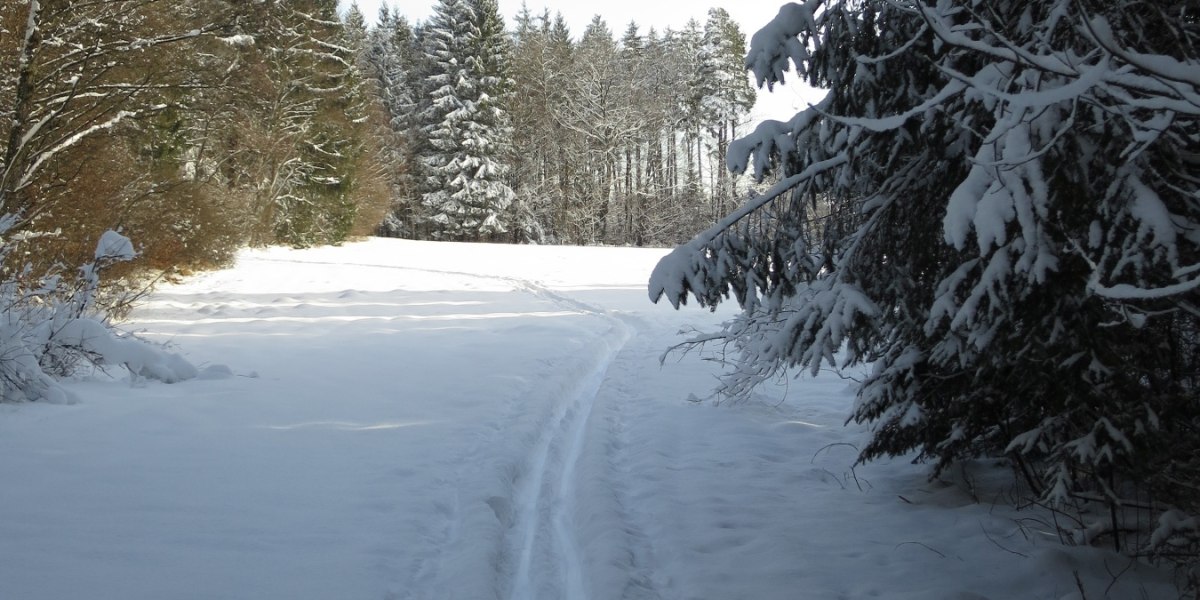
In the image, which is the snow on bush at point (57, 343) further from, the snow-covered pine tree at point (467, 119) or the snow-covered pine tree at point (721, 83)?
the snow-covered pine tree at point (467, 119)

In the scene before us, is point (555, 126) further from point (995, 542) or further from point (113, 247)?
point (995, 542)

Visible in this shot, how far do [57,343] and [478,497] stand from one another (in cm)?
455

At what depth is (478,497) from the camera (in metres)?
5.12

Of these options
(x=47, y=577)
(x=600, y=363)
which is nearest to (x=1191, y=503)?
(x=47, y=577)

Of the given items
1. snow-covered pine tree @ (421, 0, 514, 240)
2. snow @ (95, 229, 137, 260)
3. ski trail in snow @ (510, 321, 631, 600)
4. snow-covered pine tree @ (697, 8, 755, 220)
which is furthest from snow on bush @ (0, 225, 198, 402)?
snow-covered pine tree @ (421, 0, 514, 240)

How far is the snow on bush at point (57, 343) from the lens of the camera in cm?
611

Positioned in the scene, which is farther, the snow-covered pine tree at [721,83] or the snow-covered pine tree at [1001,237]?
the snow-covered pine tree at [721,83]

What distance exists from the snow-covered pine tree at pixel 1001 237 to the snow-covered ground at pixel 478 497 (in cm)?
71

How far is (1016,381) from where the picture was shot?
395 centimetres

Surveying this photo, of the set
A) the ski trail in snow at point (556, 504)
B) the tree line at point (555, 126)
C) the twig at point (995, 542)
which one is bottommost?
the ski trail in snow at point (556, 504)

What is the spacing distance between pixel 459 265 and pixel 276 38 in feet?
31.3

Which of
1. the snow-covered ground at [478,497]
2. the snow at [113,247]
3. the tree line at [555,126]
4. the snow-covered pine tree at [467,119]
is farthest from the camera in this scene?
the snow-covered pine tree at [467,119]

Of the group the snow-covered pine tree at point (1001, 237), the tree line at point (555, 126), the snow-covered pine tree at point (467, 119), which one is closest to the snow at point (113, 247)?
the snow-covered pine tree at point (1001, 237)

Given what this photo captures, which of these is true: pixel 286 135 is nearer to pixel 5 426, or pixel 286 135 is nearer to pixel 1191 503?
pixel 5 426
